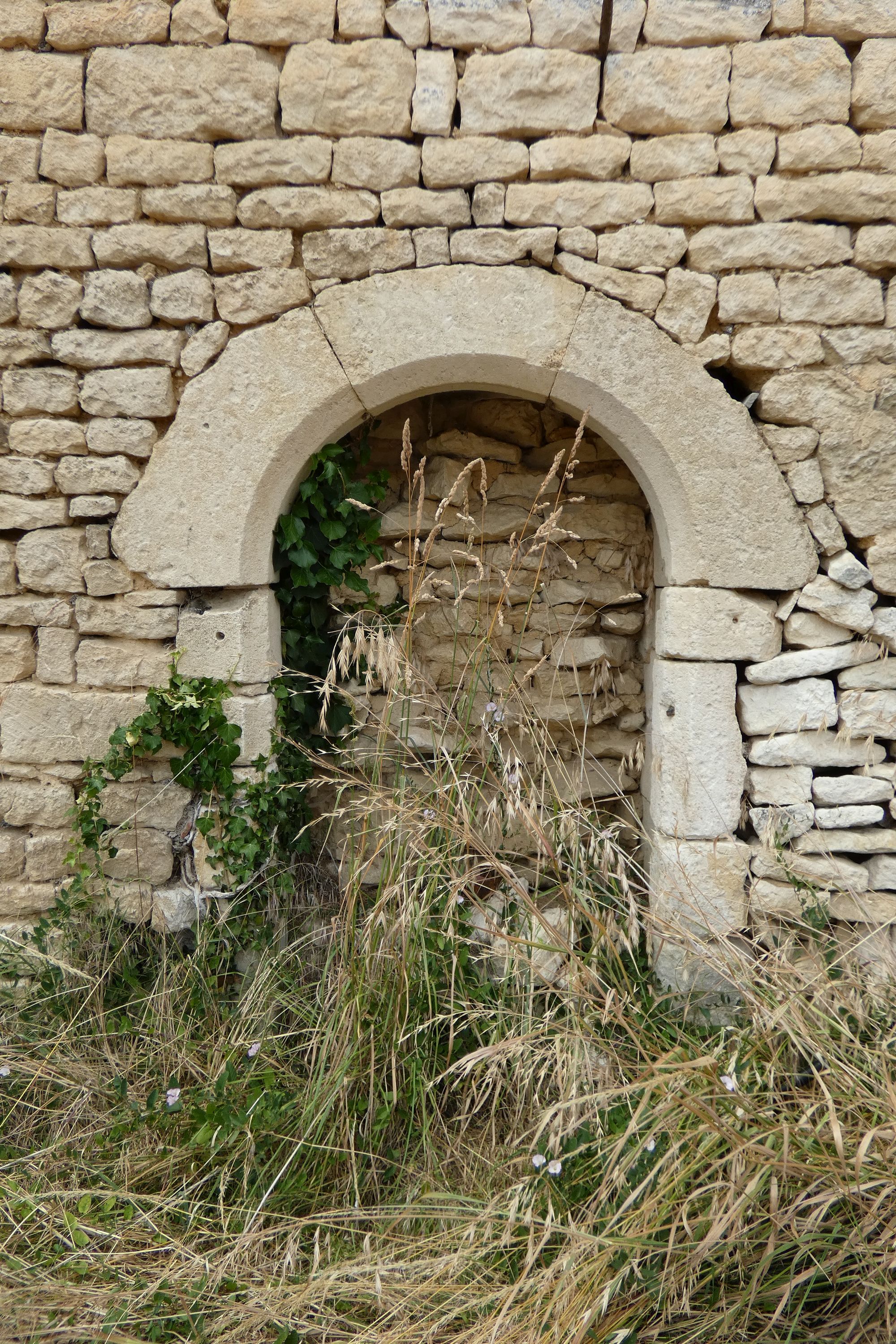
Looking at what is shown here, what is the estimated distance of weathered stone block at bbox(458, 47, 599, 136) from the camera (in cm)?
262

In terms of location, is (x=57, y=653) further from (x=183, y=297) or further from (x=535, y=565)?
(x=535, y=565)

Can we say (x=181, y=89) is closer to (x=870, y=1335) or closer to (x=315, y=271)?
(x=315, y=271)

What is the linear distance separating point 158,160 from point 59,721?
1742mm

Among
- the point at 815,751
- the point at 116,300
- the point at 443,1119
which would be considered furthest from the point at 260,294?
the point at 443,1119

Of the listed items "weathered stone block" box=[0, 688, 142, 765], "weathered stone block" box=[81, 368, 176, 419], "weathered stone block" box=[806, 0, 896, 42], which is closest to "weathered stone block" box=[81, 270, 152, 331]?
"weathered stone block" box=[81, 368, 176, 419]

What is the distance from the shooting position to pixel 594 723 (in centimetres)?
351

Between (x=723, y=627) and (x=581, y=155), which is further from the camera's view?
(x=723, y=627)

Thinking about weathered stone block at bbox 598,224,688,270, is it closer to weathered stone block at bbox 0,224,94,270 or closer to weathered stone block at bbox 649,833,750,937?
weathered stone block at bbox 0,224,94,270

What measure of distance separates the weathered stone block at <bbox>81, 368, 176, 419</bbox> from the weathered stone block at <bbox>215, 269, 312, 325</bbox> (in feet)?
0.92

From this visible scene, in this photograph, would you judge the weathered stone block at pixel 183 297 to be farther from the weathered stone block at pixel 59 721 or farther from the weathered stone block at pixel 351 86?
the weathered stone block at pixel 59 721

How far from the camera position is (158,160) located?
2.72 meters

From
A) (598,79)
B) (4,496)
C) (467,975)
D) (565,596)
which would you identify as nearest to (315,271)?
(598,79)

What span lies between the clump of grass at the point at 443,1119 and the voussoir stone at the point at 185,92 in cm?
154

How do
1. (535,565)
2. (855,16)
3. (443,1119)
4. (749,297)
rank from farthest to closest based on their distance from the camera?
(535,565) → (749,297) → (855,16) → (443,1119)
